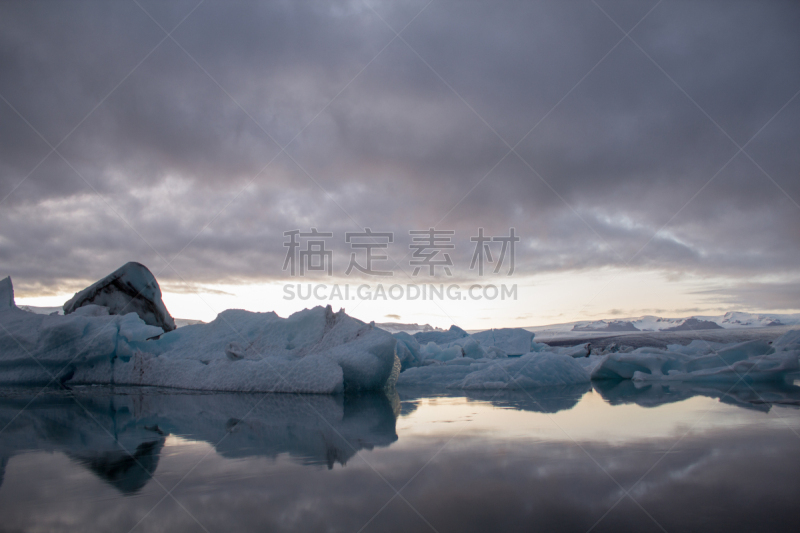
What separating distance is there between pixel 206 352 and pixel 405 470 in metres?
7.08

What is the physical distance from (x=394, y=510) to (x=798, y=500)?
5.51 ft

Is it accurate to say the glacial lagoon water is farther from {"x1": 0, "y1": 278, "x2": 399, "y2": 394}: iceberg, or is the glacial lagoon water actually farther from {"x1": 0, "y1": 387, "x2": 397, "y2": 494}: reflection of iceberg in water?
{"x1": 0, "y1": 278, "x2": 399, "y2": 394}: iceberg

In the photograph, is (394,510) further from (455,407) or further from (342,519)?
(455,407)

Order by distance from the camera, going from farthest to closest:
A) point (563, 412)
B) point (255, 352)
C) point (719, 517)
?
point (255, 352), point (563, 412), point (719, 517)

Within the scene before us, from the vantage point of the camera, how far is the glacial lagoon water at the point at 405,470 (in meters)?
1.76

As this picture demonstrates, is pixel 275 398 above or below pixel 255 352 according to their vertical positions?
below

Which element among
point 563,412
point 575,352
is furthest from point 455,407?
point 575,352

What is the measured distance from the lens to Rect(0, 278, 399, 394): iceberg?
6.79m

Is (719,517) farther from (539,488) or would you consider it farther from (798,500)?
(539,488)

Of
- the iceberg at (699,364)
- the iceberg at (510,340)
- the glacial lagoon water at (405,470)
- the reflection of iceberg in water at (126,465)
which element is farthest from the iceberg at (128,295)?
the iceberg at (699,364)

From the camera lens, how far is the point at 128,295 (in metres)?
12.1

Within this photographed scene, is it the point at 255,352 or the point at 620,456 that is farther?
the point at 255,352

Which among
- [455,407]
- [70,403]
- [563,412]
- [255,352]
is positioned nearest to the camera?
[563,412]

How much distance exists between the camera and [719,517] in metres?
1.73
